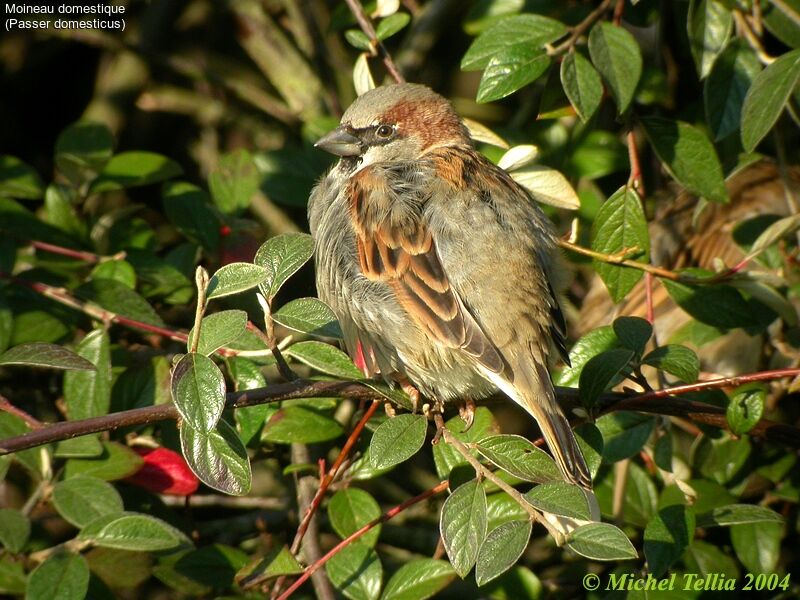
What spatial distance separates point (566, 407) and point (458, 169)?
62 centimetres

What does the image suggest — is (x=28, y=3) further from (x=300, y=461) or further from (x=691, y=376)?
(x=691, y=376)

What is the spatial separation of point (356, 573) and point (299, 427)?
1.03ft

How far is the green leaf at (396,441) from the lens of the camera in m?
1.55

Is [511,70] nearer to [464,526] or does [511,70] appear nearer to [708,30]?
[708,30]

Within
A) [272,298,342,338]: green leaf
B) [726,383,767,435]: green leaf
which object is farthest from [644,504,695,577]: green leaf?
[272,298,342,338]: green leaf

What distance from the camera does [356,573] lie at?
188 cm

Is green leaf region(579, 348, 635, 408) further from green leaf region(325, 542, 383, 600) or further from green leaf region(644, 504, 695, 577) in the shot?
green leaf region(325, 542, 383, 600)

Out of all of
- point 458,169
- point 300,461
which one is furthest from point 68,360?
point 458,169

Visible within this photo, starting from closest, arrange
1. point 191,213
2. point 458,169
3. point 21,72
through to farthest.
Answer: point 458,169, point 191,213, point 21,72

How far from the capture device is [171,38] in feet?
12.1

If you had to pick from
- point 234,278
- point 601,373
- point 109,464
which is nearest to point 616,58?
point 601,373

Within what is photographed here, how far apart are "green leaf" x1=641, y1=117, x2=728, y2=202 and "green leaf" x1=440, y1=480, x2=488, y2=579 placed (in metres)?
0.99

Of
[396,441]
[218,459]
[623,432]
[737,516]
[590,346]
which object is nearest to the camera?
[218,459]

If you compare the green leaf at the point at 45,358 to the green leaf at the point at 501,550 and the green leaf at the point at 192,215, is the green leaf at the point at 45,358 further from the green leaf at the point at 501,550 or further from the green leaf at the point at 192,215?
the green leaf at the point at 192,215
